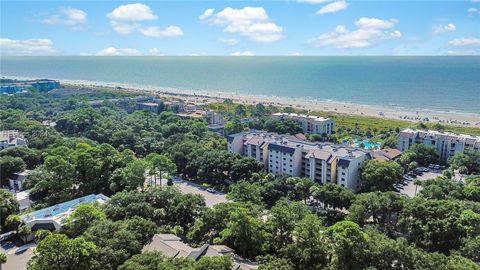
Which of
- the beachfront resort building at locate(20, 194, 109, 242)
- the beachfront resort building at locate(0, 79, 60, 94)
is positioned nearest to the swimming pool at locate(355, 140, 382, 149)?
the beachfront resort building at locate(20, 194, 109, 242)

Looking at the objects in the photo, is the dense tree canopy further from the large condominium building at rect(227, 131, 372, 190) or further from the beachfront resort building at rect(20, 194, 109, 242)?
the beachfront resort building at rect(20, 194, 109, 242)

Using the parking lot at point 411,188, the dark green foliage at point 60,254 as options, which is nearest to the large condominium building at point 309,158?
the parking lot at point 411,188

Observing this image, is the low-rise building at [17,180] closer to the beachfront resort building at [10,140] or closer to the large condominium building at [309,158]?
the beachfront resort building at [10,140]

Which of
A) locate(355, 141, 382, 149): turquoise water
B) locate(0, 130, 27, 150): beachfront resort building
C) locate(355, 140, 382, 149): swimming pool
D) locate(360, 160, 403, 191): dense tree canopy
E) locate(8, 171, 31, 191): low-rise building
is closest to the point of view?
locate(360, 160, 403, 191): dense tree canopy

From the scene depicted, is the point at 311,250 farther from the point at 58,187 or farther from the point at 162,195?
the point at 58,187

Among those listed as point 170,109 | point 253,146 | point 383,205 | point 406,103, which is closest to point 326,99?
point 406,103

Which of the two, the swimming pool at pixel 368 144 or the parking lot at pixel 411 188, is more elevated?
the swimming pool at pixel 368 144
